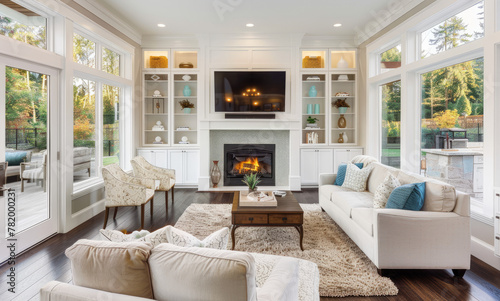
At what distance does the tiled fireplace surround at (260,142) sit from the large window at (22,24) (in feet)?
10.0

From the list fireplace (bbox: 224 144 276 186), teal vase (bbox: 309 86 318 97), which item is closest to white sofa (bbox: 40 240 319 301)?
fireplace (bbox: 224 144 276 186)

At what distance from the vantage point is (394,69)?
453cm

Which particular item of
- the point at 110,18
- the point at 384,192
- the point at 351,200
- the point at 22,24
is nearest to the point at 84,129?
the point at 22,24

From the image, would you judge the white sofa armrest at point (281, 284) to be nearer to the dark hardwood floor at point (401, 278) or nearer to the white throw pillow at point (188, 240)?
the white throw pillow at point (188, 240)

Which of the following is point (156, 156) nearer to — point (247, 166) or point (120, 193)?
point (247, 166)

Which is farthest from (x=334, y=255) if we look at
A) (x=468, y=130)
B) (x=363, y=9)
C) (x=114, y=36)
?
(x=114, y=36)

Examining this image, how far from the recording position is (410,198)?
8.29 feet

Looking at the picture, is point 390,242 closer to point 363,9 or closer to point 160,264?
point 160,264

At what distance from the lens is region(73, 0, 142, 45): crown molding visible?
4008 mm

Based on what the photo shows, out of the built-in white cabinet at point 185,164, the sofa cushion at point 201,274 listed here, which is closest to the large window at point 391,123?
the built-in white cabinet at point 185,164

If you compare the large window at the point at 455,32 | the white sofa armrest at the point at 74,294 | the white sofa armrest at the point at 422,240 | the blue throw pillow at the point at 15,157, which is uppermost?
the large window at the point at 455,32

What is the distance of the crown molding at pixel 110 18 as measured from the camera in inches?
158

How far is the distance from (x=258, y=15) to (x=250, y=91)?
1.44m

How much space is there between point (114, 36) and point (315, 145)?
13.6 ft
